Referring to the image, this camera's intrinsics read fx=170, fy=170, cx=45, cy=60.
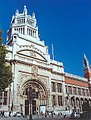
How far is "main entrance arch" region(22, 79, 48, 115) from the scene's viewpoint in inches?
1010

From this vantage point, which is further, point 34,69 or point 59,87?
point 59,87

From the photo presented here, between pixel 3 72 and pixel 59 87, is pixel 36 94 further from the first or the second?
pixel 3 72

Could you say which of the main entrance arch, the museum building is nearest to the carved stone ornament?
the museum building

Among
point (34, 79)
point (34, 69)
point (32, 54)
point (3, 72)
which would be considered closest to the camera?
point (3, 72)

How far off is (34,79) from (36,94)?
2.40m

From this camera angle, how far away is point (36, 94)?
26953 millimetres

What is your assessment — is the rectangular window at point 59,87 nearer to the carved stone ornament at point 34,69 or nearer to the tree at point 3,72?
the carved stone ornament at point 34,69

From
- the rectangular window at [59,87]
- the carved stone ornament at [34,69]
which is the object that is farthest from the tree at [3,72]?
the rectangular window at [59,87]

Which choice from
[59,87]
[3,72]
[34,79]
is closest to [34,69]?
[34,79]

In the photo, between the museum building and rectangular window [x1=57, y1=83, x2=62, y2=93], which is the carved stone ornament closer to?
the museum building

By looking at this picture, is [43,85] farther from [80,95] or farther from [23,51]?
[80,95]

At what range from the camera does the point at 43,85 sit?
27.9m

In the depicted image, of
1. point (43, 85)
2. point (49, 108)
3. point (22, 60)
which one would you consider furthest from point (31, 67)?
point (49, 108)

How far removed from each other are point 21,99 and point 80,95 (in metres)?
15.4
